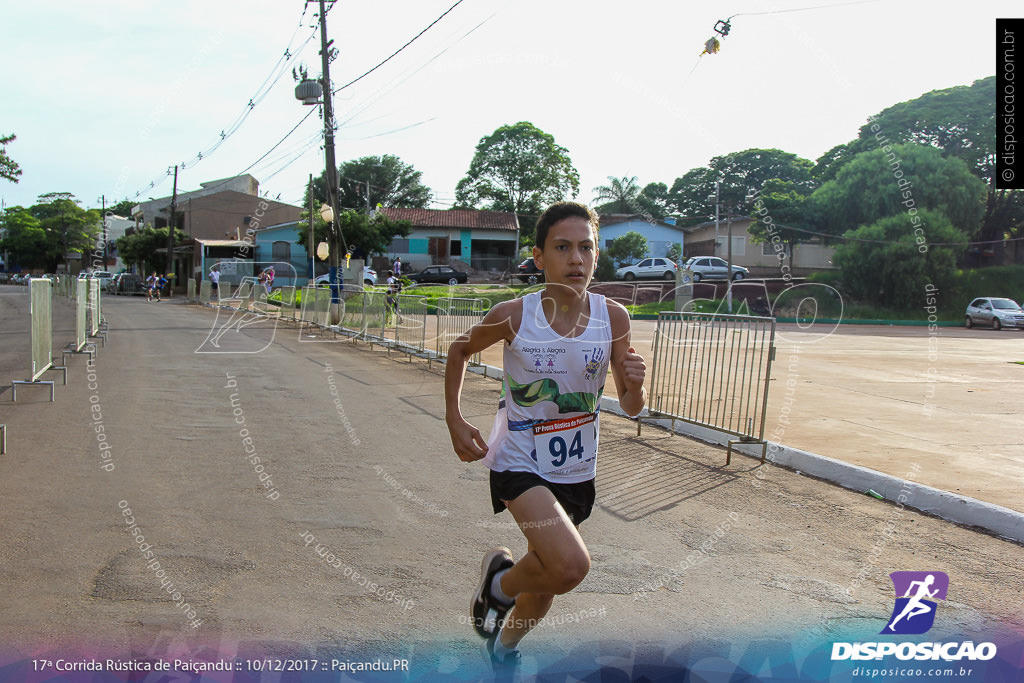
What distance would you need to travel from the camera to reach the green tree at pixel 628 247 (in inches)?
1642

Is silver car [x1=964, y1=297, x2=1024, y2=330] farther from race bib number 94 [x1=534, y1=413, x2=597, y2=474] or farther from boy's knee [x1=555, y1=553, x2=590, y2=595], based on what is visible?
boy's knee [x1=555, y1=553, x2=590, y2=595]

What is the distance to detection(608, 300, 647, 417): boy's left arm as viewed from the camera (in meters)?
2.71

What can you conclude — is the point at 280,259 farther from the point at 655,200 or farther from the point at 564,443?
the point at 564,443

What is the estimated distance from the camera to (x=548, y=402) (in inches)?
108

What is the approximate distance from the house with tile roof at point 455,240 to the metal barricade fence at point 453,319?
119 feet

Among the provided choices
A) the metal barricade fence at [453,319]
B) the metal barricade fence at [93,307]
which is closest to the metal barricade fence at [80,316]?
the metal barricade fence at [93,307]

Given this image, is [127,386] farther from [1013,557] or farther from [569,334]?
[1013,557]

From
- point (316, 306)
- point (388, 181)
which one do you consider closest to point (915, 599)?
point (316, 306)

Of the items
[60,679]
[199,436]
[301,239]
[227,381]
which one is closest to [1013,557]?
[60,679]

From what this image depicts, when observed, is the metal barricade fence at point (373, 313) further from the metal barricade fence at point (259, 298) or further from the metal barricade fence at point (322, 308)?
the metal barricade fence at point (259, 298)

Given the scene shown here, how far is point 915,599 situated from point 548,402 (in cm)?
233

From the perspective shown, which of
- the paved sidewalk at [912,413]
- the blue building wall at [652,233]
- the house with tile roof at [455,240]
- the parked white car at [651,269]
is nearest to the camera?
the paved sidewalk at [912,413]

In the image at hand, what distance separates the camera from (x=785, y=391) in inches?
417

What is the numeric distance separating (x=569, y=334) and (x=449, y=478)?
3206 mm
